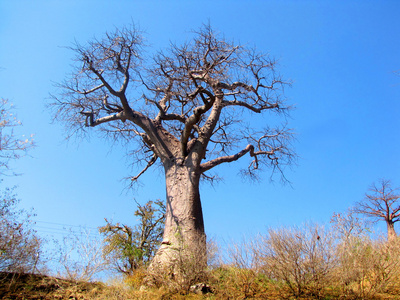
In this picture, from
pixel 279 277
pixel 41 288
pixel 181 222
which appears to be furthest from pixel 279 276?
pixel 41 288

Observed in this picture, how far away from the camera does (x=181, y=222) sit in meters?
6.80

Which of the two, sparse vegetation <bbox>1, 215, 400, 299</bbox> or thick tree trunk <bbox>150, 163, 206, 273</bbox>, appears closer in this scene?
sparse vegetation <bbox>1, 215, 400, 299</bbox>

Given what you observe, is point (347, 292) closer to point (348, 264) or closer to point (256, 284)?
point (348, 264)

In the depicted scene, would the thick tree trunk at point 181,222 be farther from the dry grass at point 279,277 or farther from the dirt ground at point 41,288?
the dirt ground at point 41,288

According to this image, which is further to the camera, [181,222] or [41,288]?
[181,222]

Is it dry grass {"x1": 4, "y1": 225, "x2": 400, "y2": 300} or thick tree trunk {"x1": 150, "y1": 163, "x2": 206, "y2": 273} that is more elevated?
thick tree trunk {"x1": 150, "y1": 163, "x2": 206, "y2": 273}

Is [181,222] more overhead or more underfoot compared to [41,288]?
more overhead

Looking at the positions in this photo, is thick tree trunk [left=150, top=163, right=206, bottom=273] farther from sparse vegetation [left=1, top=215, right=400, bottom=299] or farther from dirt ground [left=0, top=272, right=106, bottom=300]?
dirt ground [left=0, top=272, right=106, bottom=300]

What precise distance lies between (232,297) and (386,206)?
11259 mm

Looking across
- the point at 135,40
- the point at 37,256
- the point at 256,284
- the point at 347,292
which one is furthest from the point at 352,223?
the point at 135,40

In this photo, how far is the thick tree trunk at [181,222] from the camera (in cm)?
561

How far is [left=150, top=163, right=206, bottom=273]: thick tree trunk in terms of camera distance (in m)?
5.61

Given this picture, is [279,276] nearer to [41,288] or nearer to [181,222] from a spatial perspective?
[181,222]

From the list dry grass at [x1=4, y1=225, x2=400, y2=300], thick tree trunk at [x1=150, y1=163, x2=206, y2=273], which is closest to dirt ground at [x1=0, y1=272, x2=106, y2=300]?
dry grass at [x1=4, y1=225, x2=400, y2=300]
